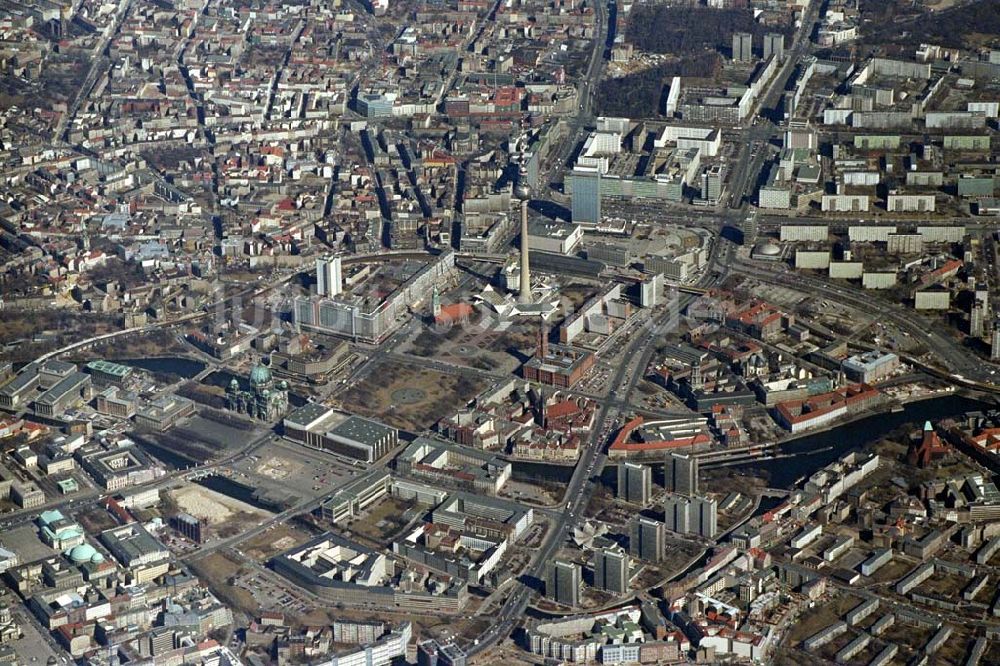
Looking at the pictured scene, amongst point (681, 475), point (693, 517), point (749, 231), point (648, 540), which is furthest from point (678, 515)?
point (749, 231)

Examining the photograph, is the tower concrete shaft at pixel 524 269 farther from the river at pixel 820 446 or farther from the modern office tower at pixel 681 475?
the modern office tower at pixel 681 475

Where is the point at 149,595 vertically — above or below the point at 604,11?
below

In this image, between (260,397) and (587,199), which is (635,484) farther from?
(587,199)

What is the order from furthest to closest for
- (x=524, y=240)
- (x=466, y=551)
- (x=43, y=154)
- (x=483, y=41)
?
(x=483, y=41)
(x=43, y=154)
(x=524, y=240)
(x=466, y=551)

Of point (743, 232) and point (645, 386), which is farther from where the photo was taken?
point (743, 232)

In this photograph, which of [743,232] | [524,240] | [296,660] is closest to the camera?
[296,660]

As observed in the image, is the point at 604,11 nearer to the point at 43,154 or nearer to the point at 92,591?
the point at 43,154

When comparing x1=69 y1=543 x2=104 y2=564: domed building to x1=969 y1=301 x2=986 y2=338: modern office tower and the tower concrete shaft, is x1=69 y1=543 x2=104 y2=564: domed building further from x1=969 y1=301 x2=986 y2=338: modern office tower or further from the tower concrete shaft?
x1=969 y1=301 x2=986 y2=338: modern office tower

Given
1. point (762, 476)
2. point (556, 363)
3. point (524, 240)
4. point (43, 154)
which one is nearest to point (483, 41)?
point (43, 154)
